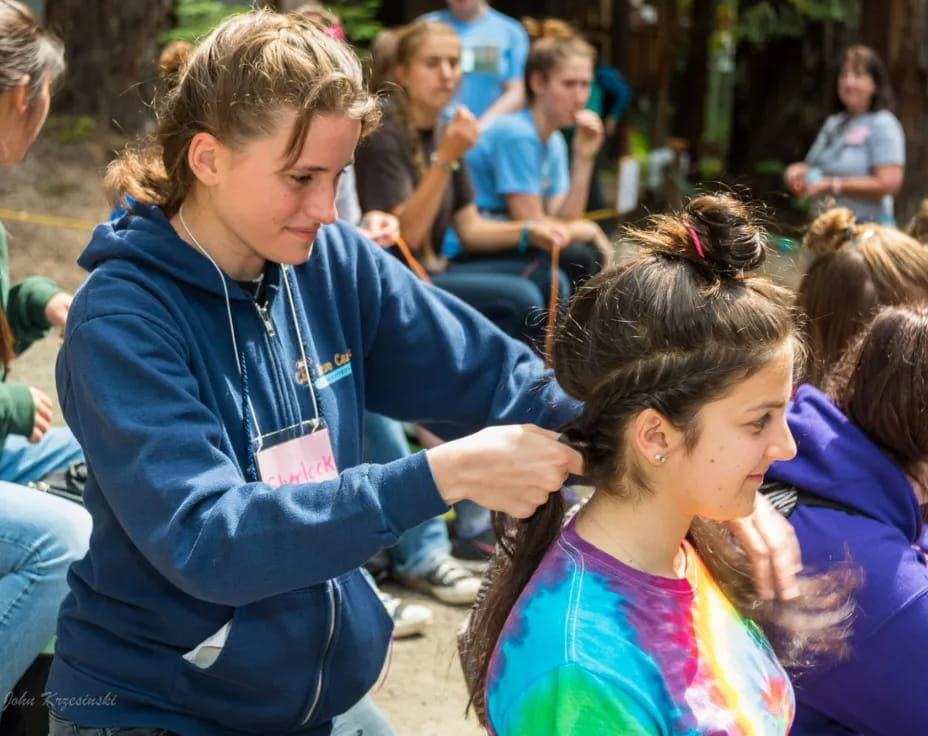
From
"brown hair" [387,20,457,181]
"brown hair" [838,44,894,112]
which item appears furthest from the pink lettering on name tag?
"brown hair" [838,44,894,112]

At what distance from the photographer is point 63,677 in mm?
1979

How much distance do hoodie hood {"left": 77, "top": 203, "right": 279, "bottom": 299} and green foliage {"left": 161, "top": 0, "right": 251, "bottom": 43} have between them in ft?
19.7

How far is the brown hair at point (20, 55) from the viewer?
2768mm

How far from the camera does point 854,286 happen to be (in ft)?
8.72

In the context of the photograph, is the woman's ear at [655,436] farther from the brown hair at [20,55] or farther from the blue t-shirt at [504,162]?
the blue t-shirt at [504,162]

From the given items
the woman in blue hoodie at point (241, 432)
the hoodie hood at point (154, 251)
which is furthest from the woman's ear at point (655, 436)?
the hoodie hood at point (154, 251)

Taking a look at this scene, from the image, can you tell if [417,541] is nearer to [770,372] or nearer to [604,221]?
[770,372]

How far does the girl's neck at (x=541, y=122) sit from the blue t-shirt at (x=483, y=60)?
1066 millimetres

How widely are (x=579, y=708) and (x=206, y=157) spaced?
104 centimetres

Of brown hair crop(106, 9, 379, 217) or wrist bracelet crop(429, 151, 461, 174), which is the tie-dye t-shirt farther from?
wrist bracelet crop(429, 151, 461, 174)

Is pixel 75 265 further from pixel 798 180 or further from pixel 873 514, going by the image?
pixel 873 514

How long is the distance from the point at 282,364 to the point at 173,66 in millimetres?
851

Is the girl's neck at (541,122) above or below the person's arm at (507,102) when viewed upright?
above

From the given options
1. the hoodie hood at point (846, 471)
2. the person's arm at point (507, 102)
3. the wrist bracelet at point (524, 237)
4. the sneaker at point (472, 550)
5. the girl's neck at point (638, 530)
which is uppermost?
the girl's neck at point (638, 530)
